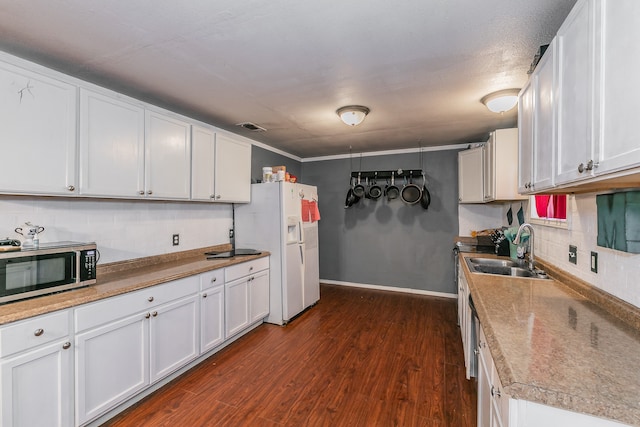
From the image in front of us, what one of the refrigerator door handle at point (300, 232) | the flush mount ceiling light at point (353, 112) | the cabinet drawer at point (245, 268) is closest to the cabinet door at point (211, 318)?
the cabinet drawer at point (245, 268)

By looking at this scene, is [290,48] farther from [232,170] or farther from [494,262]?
[494,262]

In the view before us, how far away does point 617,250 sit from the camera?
1.32 meters

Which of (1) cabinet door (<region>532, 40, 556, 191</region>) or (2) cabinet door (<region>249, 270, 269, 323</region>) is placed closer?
(1) cabinet door (<region>532, 40, 556, 191</region>)

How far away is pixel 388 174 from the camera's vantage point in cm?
467

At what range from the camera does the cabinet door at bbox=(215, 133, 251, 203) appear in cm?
309

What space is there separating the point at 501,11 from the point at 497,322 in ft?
4.98

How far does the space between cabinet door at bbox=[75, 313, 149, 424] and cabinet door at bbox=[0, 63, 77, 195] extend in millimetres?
959

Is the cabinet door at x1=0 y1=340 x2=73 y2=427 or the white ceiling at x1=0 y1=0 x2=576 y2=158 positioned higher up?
the white ceiling at x1=0 y1=0 x2=576 y2=158

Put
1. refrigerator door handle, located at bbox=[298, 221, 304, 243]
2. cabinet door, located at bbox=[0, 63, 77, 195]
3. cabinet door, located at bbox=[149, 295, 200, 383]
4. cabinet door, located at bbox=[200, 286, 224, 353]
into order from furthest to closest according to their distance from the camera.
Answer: refrigerator door handle, located at bbox=[298, 221, 304, 243] → cabinet door, located at bbox=[200, 286, 224, 353] → cabinet door, located at bbox=[149, 295, 200, 383] → cabinet door, located at bbox=[0, 63, 77, 195]

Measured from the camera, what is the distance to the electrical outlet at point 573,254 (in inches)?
69.6

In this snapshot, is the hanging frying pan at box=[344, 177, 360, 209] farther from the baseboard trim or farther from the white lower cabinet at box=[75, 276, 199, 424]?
the white lower cabinet at box=[75, 276, 199, 424]

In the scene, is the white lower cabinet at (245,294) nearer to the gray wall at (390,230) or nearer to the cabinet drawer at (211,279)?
the cabinet drawer at (211,279)

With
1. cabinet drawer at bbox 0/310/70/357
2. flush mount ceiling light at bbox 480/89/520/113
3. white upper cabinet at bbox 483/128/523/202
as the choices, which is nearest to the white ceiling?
flush mount ceiling light at bbox 480/89/520/113

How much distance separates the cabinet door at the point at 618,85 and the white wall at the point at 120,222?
303 cm
